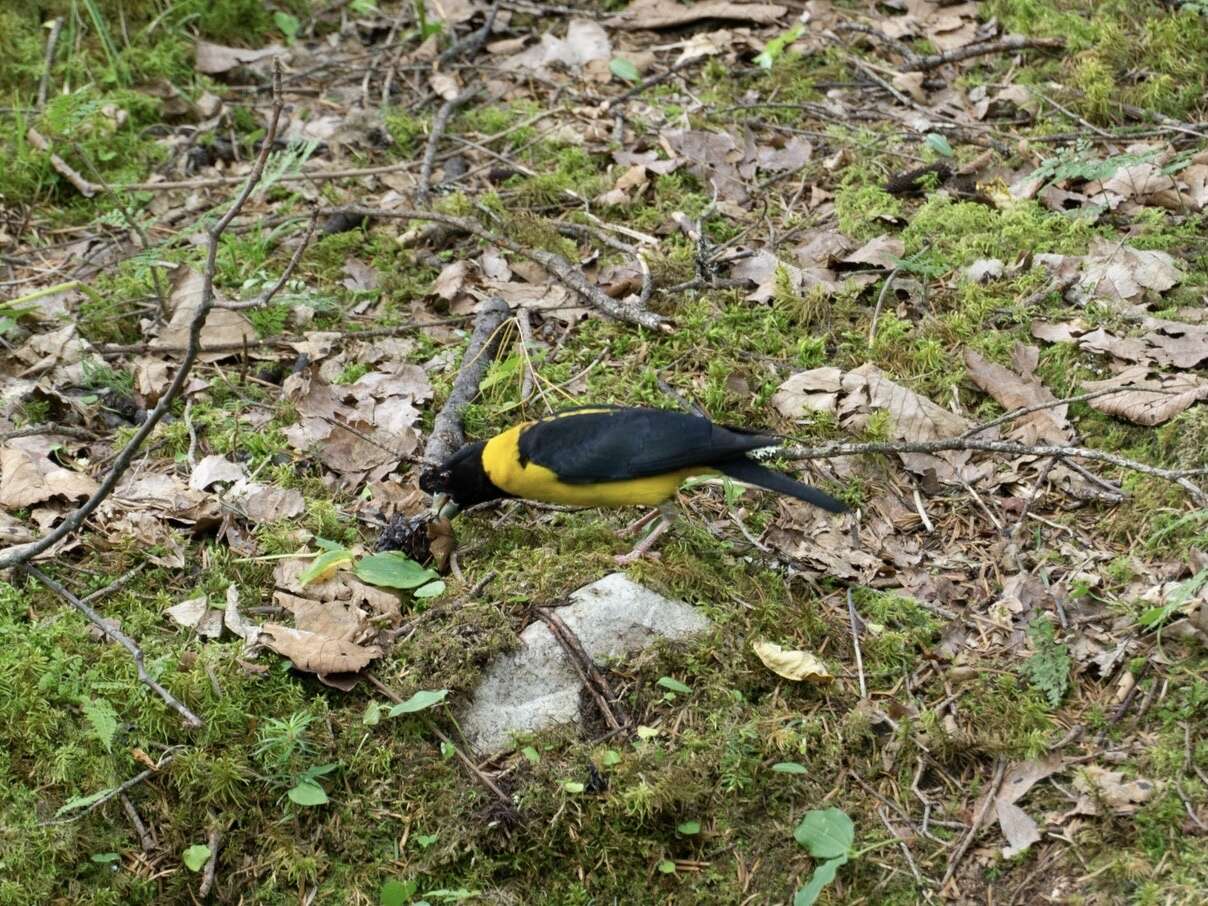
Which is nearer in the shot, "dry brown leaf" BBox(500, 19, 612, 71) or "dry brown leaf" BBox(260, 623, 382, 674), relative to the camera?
"dry brown leaf" BBox(260, 623, 382, 674)

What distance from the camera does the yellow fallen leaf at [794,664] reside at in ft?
14.7

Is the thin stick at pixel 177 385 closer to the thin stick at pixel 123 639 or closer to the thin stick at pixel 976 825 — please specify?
the thin stick at pixel 123 639

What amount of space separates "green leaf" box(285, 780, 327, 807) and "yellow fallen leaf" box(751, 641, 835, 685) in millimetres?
1655

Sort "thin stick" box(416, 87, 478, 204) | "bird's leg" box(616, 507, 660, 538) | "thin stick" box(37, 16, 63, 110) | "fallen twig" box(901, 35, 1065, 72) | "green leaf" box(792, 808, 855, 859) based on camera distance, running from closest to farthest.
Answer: "green leaf" box(792, 808, 855, 859), "bird's leg" box(616, 507, 660, 538), "thin stick" box(416, 87, 478, 204), "thin stick" box(37, 16, 63, 110), "fallen twig" box(901, 35, 1065, 72)

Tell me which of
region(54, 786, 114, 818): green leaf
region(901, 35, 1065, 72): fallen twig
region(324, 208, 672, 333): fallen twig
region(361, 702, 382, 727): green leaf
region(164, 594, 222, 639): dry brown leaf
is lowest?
region(54, 786, 114, 818): green leaf

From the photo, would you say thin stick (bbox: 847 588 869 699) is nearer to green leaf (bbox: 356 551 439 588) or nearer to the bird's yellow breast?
the bird's yellow breast

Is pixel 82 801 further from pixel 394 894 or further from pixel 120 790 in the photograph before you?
pixel 394 894

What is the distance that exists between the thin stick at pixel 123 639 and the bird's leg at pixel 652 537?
174cm

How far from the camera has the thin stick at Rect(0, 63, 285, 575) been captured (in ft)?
11.3

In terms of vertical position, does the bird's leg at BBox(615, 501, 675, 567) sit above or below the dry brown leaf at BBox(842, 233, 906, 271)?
below

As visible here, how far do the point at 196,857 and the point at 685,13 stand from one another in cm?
685

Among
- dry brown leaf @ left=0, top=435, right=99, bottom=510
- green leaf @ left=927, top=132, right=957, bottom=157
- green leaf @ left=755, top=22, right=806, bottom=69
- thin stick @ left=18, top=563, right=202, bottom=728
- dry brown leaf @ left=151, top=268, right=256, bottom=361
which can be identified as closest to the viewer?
thin stick @ left=18, top=563, right=202, bottom=728

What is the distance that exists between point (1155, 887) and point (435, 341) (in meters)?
4.16

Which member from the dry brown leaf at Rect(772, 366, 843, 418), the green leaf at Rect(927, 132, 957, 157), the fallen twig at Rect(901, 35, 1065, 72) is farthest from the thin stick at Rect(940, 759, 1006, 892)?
the fallen twig at Rect(901, 35, 1065, 72)
